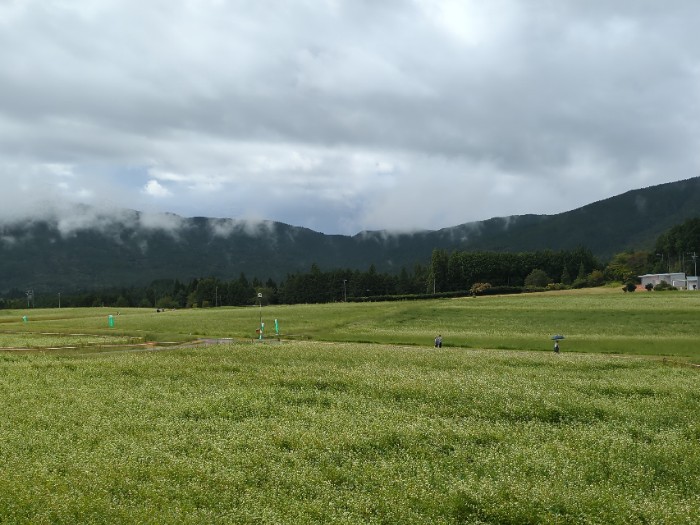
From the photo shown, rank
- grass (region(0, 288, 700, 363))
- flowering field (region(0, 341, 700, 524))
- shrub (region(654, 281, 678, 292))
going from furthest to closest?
shrub (region(654, 281, 678, 292)) < grass (region(0, 288, 700, 363)) < flowering field (region(0, 341, 700, 524))

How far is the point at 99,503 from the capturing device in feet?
48.0

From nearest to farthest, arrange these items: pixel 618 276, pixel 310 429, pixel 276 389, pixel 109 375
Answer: pixel 310 429 < pixel 276 389 < pixel 109 375 < pixel 618 276

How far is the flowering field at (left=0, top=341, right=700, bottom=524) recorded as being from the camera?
14.7 m

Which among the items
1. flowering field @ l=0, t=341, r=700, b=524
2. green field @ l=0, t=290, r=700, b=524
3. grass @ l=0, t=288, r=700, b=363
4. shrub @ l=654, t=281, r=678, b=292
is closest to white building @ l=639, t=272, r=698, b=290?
shrub @ l=654, t=281, r=678, b=292

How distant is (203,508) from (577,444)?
1293 cm

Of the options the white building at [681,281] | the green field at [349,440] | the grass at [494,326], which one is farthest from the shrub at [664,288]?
the green field at [349,440]

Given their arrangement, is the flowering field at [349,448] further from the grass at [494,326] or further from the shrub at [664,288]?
the shrub at [664,288]

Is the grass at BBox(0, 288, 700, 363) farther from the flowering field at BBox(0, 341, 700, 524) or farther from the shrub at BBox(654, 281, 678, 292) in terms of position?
the shrub at BBox(654, 281, 678, 292)

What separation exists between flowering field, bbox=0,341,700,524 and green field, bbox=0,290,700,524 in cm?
8

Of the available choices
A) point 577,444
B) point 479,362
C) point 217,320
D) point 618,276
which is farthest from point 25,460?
point 618,276

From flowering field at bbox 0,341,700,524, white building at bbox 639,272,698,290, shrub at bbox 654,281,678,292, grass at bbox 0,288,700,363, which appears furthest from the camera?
white building at bbox 639,272,698,290

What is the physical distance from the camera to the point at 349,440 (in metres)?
19.9

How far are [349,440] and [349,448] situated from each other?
57 cm

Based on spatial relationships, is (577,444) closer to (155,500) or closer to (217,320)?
(155,500)
